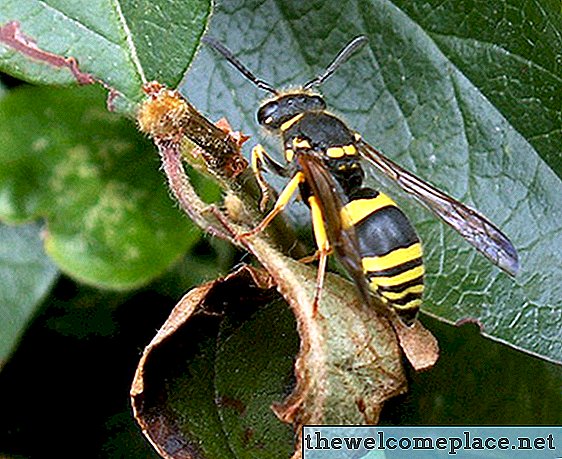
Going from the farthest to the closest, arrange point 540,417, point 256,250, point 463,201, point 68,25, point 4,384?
point 4,384, point 540,417, point 463,201, point 68,25, point 256,250

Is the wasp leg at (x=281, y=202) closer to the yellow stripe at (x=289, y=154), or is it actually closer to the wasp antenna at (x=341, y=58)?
the yellow stripe at (x=289, y=154)

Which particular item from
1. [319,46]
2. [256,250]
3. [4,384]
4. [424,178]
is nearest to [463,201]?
[424,178]

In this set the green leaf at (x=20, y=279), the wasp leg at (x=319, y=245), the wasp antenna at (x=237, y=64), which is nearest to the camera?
the wasp leg at (x=319, y=245)

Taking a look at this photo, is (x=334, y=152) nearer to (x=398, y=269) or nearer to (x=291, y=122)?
(x=291, y=122)

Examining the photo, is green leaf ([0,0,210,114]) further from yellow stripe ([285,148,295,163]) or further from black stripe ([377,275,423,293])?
black stripe ([377,275,423,293])

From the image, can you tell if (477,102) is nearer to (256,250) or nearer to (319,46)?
(319,46)

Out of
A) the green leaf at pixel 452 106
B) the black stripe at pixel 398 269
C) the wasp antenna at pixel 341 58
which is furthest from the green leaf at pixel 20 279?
the black stripe at pixel 398 269

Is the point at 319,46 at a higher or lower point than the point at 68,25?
lower
